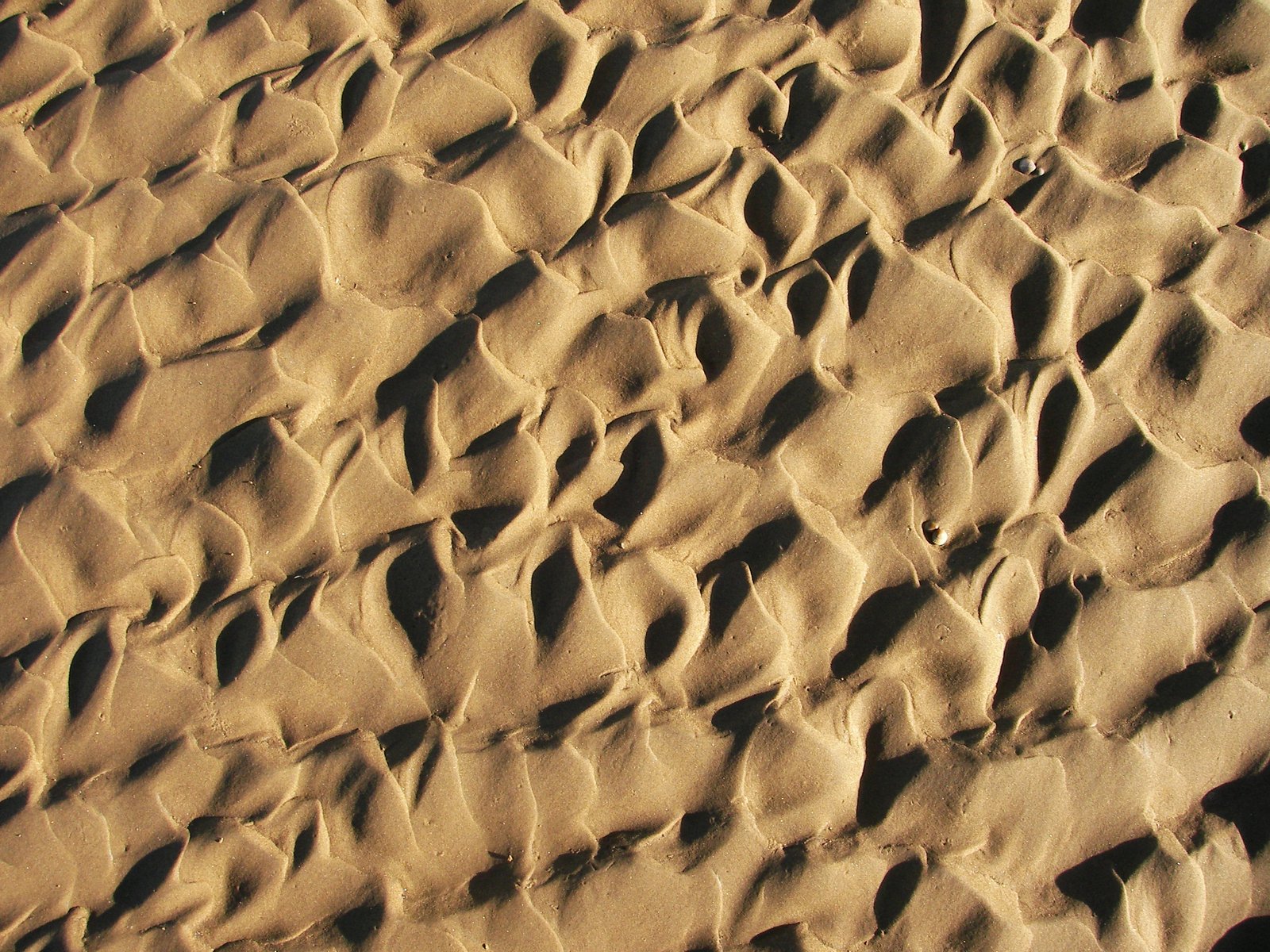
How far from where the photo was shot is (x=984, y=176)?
182 centimetres

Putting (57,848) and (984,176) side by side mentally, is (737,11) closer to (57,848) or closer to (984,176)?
(984,176)

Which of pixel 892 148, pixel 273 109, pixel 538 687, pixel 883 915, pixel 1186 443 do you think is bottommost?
pixel 883 915

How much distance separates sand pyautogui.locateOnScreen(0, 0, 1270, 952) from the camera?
1.56m

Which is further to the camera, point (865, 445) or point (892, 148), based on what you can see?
point (892, 148)

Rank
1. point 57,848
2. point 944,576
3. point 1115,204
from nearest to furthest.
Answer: point 57,848 < point 944,576 < point 1115,204

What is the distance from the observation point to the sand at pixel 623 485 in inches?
61.3

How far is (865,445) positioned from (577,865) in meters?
0.90

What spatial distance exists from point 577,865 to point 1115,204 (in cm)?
161

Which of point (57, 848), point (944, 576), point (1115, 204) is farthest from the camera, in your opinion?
point (1115, 204)

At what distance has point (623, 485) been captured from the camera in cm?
167

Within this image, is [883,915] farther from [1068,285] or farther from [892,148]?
[892,148]

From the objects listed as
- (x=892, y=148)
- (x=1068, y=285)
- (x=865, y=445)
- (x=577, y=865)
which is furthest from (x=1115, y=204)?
(x=577, y=865)

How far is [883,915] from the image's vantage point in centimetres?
157

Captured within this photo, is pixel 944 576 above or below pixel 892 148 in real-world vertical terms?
below
